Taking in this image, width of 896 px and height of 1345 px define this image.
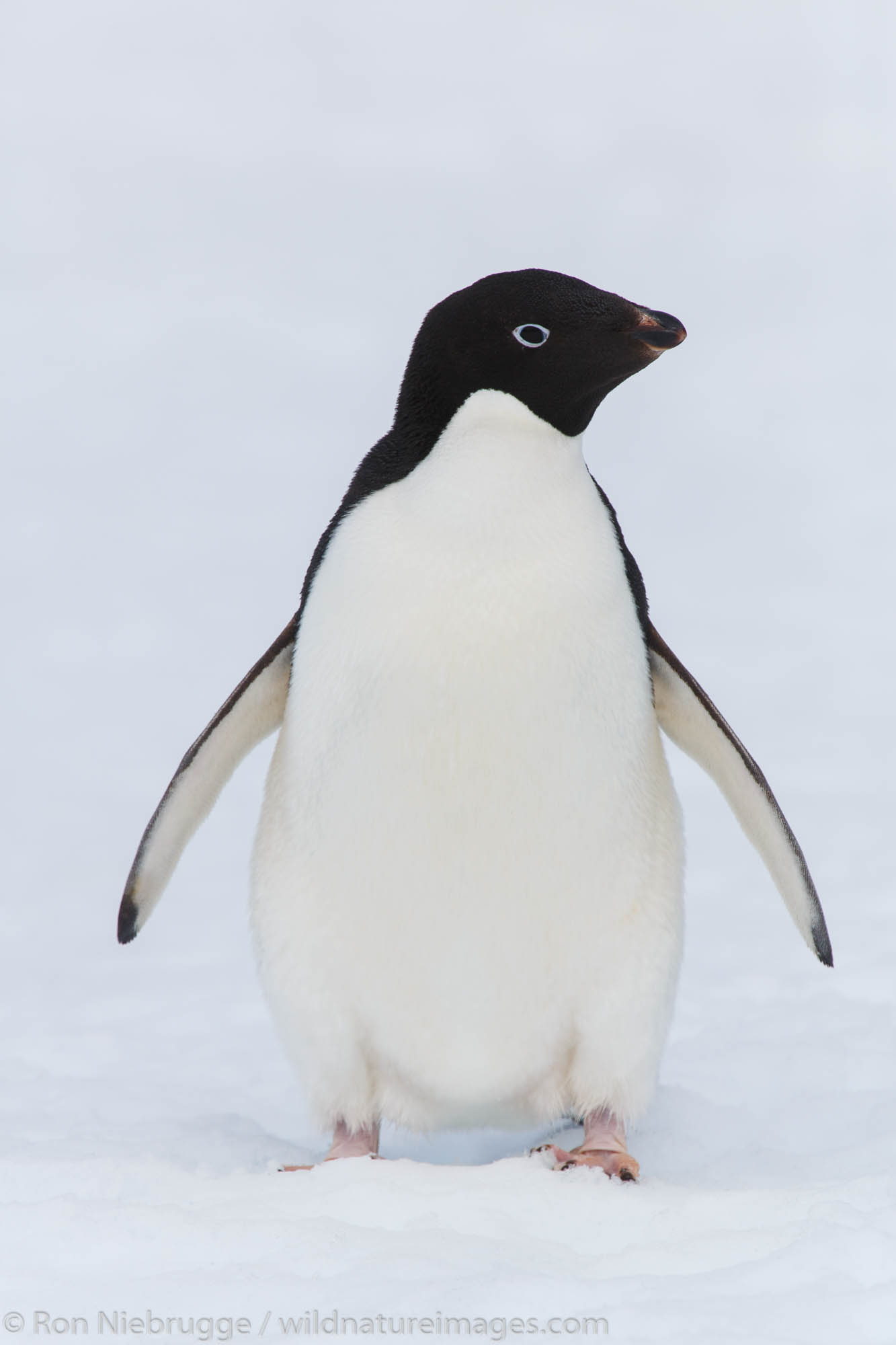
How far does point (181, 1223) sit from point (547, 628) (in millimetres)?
1042

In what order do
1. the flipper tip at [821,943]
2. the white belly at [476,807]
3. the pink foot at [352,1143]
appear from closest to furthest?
the white belly at [476,807]
the pink foot at [352,1143]
the flipper tip at [821,943]

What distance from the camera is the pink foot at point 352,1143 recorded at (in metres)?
2.55

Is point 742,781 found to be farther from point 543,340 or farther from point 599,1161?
point 543,340

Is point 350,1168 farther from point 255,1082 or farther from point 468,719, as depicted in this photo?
point 255,1082

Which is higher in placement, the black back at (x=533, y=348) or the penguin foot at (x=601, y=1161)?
the black back at (x=533, y=348)

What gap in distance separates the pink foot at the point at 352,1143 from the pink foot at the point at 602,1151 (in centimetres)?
32

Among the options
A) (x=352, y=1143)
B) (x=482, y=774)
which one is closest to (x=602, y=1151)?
(x=352, y=1143)

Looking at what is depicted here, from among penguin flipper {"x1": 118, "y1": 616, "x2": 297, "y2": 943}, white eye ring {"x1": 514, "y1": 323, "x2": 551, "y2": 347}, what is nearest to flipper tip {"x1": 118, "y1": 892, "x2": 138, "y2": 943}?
penguin flipper {"x1": 118, "y1": 616, "x2": 297, "y2": 943}

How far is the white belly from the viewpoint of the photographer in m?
2.36

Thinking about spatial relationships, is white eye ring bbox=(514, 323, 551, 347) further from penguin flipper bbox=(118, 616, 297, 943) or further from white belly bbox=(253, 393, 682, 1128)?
penguin flipper bbox=(118, 616, 297, 943)

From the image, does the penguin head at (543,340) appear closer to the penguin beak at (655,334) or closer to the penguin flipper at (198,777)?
the penguin beak at (655,334)

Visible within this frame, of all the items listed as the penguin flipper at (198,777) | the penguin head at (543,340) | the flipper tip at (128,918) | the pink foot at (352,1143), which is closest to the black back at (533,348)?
the penguin head at (543,340)

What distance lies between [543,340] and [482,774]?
0.73 metres

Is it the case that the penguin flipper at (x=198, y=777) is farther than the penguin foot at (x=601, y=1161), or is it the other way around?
the penguin flipper at (x=198, y=777)
